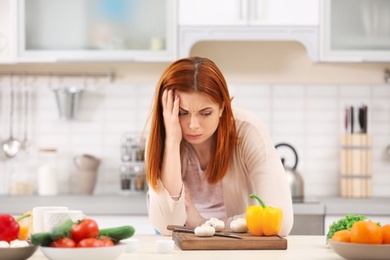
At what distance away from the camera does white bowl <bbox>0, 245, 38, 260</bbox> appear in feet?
6.97

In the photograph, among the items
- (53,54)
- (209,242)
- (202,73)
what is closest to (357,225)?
(209,242)

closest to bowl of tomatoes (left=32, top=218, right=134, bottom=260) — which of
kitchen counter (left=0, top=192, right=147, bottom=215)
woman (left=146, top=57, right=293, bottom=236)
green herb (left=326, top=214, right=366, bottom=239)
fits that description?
green herb (left=326, top=214, right=366, bottom=239)

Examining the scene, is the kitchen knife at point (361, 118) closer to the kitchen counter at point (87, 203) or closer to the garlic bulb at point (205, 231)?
the kitchen counter at point (87, 203)

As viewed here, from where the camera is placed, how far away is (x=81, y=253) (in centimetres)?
204

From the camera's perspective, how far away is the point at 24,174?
4730 mm

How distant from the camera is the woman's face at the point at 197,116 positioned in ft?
9.57

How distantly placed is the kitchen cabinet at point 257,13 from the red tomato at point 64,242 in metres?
2.58

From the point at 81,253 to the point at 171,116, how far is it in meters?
1.00

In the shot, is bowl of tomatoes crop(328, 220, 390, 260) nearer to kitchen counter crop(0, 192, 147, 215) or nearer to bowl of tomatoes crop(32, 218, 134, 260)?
bowl of tomatoes crop(32, 218, 134, 260)

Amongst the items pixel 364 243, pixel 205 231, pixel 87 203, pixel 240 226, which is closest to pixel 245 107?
pixel 87 203

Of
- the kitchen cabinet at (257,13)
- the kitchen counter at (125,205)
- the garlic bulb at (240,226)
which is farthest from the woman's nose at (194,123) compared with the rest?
the kitchen cabinet at (257,13)

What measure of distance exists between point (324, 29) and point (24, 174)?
1.84 meters

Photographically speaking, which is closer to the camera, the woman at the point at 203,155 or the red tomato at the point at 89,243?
the red tomato at the point at 89,243

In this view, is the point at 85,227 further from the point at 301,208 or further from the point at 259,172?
the point at 301,208
